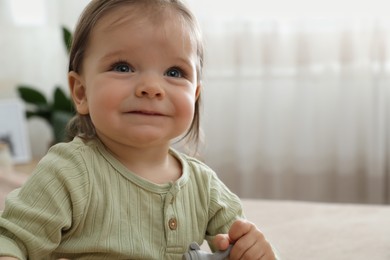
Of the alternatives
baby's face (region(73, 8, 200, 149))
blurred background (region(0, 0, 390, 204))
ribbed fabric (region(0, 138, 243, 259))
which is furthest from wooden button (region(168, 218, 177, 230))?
blurred background (region(0, 0, 390, 204))

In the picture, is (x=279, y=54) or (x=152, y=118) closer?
(x=152, y=118)

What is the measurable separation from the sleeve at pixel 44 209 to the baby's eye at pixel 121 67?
0.48 ft

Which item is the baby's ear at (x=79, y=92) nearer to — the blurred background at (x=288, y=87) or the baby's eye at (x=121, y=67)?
the baby's eye at (x=121, y=67)

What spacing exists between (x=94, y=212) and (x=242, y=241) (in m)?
0.21

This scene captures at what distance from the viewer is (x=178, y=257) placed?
98 cm

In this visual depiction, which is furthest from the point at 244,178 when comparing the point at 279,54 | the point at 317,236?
the point at 317,236

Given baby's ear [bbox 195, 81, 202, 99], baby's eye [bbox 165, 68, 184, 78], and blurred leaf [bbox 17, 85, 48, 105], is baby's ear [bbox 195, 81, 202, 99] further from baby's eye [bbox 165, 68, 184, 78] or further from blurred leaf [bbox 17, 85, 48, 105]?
blurred leaf [bbox 17, 85, 48, 105]

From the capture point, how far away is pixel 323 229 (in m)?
1.50

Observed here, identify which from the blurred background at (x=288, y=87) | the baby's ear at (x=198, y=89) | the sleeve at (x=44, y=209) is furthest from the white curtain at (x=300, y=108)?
the sleeve at (x=44, y=209)

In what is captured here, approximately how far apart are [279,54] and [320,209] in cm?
122

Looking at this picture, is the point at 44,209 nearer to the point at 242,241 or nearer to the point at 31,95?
the point at 242,241

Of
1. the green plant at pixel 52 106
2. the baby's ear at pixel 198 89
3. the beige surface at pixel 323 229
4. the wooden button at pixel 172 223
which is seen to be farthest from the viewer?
the green plant at pixel 52 106

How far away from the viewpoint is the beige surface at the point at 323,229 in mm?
1335

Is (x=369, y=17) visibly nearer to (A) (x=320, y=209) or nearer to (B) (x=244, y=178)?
(B) (x=244, y=178)
